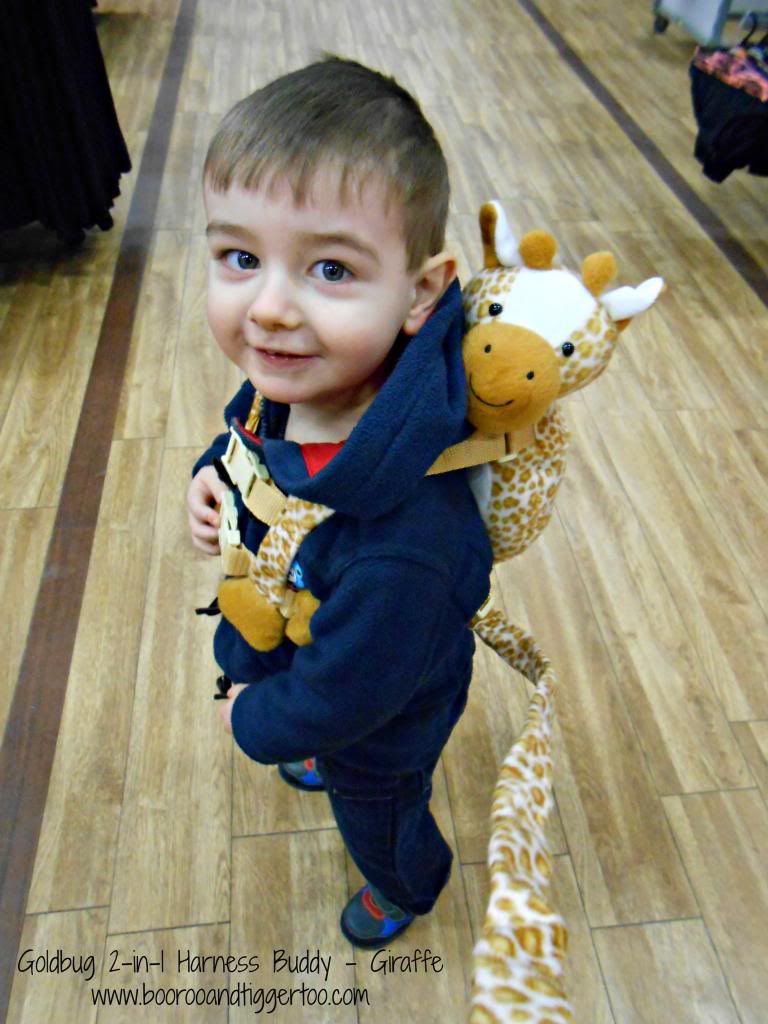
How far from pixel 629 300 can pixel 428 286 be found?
0.55 ft

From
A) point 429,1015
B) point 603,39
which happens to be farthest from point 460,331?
point 603,39

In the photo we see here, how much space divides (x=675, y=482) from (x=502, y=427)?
1396mm

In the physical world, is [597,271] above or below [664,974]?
above

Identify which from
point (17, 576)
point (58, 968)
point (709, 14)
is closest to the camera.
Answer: point (58, 968)

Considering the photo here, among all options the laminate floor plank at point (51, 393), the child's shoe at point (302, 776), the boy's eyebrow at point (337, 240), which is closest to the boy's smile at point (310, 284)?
the boy's eyebrow at point (337, 240)

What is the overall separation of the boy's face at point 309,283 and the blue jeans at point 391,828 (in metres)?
0.48

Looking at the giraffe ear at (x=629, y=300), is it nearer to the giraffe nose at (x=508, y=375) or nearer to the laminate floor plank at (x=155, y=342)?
the giraffe nose at (x=508, y=375)

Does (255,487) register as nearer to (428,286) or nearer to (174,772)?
(428,286)

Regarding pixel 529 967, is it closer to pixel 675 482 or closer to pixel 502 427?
pixel 502 427

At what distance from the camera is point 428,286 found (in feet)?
2.12

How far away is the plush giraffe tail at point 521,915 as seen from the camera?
0.53 m

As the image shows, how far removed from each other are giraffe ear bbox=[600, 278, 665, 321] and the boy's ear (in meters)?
0.14

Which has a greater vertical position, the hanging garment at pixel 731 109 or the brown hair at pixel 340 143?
the brown hair at pixel 340 143

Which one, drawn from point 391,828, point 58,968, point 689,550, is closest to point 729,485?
point 689,550
